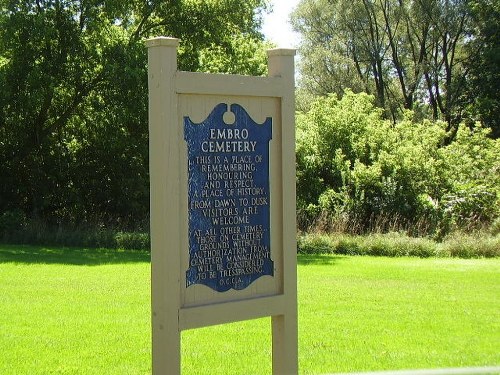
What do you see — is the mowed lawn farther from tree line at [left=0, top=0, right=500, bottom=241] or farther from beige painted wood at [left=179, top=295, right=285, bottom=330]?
tree line at [left=0, top=0, right=500, bottom=241]

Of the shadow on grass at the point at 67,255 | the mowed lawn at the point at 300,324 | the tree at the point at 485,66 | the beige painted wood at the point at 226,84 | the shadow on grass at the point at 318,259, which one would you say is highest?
the tree at the point at 485,66

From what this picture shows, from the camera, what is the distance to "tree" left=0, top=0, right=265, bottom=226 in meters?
22.8

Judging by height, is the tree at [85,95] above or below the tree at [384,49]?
below

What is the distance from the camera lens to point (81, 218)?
2423cm

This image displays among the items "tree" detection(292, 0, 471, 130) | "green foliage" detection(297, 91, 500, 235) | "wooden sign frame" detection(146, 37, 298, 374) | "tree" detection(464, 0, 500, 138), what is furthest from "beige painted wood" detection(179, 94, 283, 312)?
"tree" detection(292, 0, 471, 130)

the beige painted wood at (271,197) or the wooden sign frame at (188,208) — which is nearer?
the wooden sign frame at (188,208)

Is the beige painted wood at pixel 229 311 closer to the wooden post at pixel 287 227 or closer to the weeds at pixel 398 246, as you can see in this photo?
the wooden post at pixel 287 227

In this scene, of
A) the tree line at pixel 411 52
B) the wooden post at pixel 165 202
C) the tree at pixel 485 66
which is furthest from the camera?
the tree line at pixel 411 52

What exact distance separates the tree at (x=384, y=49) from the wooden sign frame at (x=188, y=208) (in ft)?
125

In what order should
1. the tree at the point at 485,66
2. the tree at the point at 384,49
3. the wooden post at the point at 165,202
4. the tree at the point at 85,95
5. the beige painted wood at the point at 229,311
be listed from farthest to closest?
the tree at the point at 384,49 < the tree at the point at 485,66 < the tree at the point at 85,95 < the beige painted wood at the point at 229,311 < the wooden post at the point at 165,202

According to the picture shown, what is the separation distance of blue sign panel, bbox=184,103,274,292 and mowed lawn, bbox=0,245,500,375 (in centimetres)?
165

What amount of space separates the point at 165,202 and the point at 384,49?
1668 inches

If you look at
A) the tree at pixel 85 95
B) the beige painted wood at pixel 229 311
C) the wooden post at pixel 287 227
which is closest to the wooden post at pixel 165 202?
the beige painted wood at pixel 229 311

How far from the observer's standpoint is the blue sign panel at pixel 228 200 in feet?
19.0
